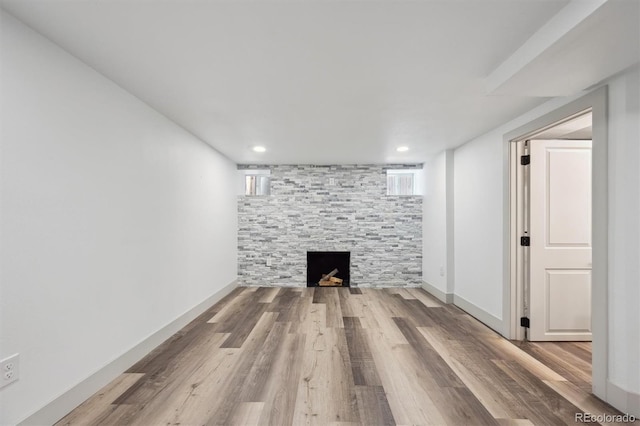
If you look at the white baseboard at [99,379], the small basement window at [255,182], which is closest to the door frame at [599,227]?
the white baseboard at [99,379]

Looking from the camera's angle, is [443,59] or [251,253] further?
[251,253]

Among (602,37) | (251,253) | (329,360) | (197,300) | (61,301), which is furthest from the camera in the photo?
(251,253)

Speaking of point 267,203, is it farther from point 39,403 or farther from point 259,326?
point 39,403

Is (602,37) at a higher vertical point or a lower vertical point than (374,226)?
higher

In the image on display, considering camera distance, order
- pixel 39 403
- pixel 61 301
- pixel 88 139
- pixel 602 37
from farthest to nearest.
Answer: pixel 88 139 → pixel 61 301 → pixel 39 403 → pixel 602 37

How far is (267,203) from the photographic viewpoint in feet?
18.4

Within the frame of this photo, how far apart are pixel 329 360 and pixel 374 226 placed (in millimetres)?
3350

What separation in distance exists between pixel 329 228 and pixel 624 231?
412cm

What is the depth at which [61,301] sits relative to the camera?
5.96ft

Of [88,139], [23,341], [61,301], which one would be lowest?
[23,341]

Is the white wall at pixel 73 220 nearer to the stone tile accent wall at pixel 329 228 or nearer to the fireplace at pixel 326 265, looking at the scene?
the stone tile accent wall at pixel 329 228

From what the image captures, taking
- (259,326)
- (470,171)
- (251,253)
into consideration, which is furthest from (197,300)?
(470,171)

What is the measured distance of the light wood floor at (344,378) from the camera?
187 centimetres

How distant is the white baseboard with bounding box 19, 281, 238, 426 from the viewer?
5.61ft
